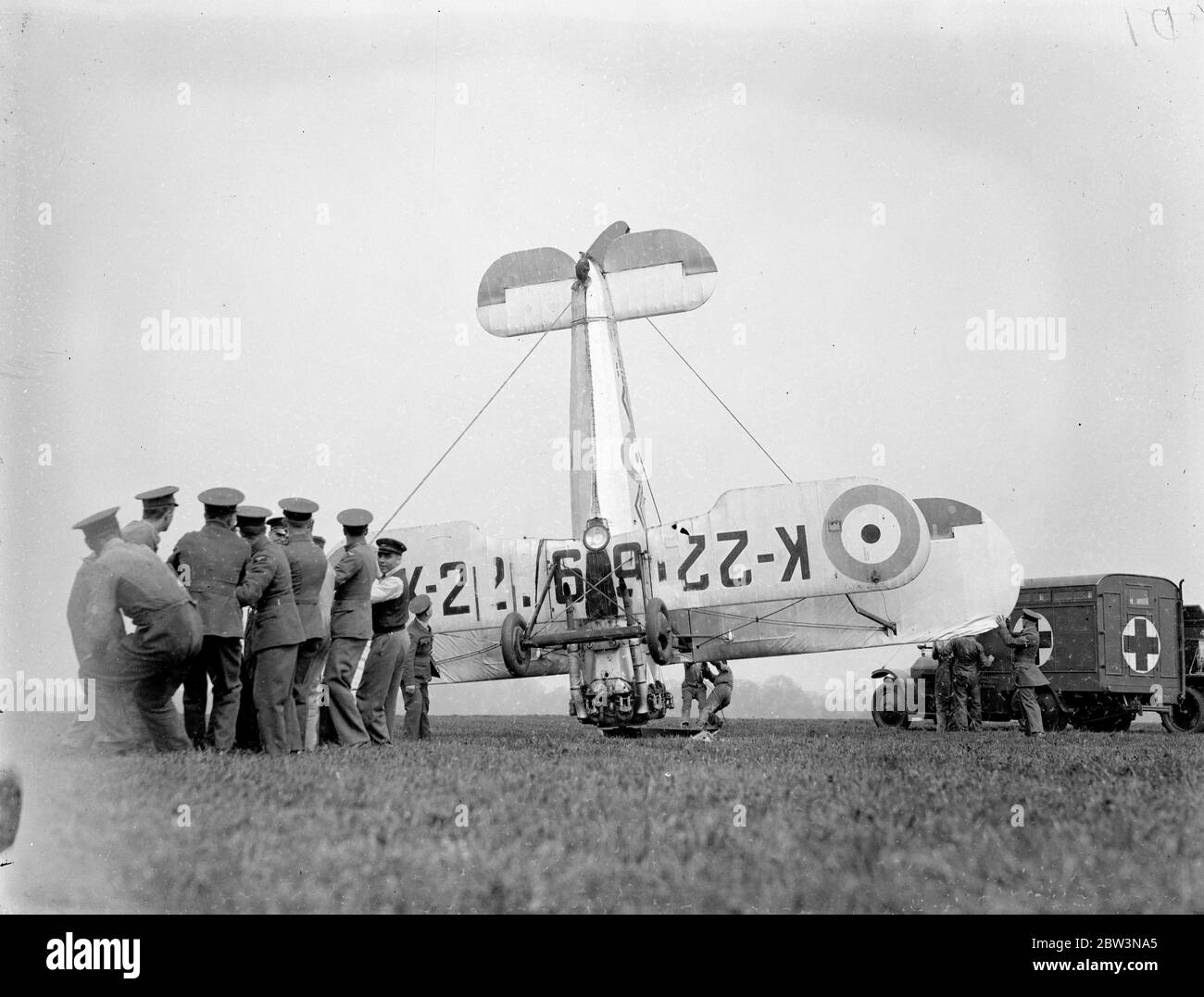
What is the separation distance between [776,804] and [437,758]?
345 centimetres

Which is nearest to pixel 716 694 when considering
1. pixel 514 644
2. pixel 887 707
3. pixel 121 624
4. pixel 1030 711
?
pixel 514 644

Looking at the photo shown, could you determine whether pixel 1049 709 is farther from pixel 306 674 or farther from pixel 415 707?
pixel 306 674

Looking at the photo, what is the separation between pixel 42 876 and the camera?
621 cm

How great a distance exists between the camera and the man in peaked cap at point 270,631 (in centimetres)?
998

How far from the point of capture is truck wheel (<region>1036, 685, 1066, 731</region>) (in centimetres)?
2098

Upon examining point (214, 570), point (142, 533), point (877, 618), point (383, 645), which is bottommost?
point (877, 618)

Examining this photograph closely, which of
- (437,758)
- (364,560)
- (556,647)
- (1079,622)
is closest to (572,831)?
(437,758)

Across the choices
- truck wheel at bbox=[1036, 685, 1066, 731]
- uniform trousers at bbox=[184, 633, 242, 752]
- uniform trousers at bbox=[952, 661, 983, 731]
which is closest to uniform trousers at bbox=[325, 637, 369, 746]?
uniform trousers at bbox=[184, 633, 242, 752]

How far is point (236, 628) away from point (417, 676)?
477cm

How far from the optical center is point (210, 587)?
989 cm

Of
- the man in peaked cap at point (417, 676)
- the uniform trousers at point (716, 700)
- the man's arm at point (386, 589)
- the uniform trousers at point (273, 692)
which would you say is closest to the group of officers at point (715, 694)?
the uniform trousers at point (716, 700)

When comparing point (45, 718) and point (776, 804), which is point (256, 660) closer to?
point (45, 718)

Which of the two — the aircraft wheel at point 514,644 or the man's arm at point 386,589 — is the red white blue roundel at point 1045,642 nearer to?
the aircraft wheel at point 514,644
